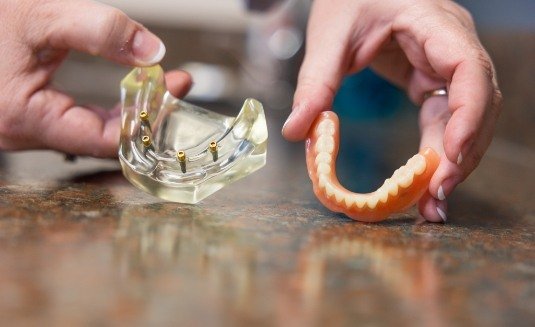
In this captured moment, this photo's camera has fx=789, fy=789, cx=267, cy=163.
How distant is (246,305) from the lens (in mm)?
569

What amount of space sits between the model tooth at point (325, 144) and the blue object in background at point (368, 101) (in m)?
1.78

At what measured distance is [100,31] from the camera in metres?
1.04

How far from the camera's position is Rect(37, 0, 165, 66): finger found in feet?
3.43

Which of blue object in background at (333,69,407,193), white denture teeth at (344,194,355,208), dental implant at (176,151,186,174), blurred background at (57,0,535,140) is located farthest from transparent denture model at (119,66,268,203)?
blurred background at (57,0,535,140)

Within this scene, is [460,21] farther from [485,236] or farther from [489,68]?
[485,236]

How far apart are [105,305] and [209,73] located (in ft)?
10.2

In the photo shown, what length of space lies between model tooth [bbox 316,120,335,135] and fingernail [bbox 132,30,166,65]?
0.24 m

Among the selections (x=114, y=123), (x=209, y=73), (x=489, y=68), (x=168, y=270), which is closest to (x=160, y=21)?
(x=209, y=73)

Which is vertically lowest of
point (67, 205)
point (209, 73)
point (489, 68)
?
point (209, 73)

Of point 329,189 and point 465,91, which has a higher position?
point 465,91

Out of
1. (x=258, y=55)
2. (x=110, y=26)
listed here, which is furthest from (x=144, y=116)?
(x=258, y=55)

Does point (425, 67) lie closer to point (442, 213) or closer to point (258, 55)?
point (442, 213)

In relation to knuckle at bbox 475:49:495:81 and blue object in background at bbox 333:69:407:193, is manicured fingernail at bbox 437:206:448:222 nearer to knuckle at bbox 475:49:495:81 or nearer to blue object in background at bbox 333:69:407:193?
knuckle at bbox 475:49:495:81

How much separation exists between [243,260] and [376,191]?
0.25m
